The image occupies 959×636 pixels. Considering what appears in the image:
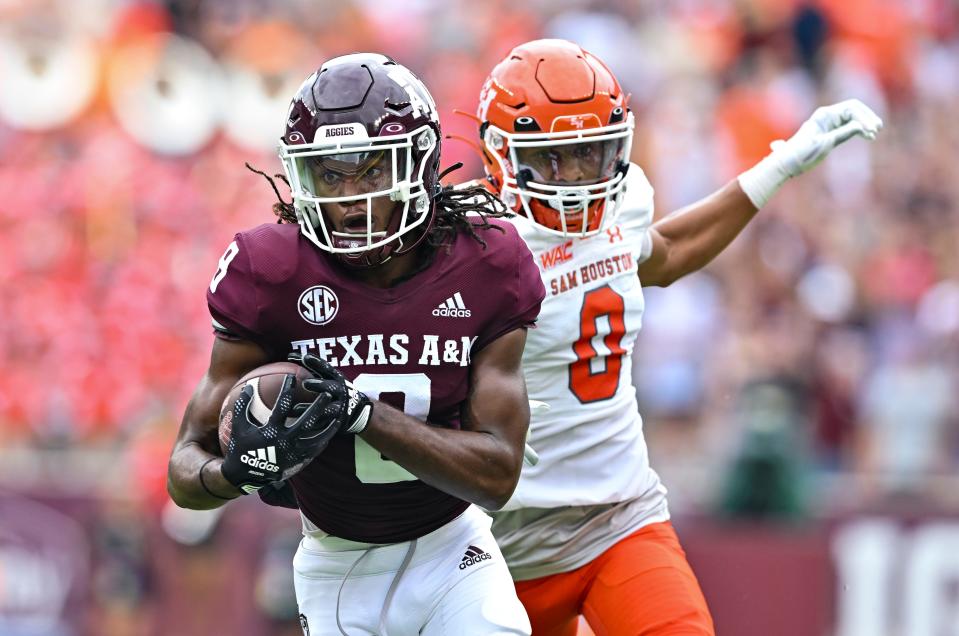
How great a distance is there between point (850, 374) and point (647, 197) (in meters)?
4.45

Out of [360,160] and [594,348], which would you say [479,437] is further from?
[594,348]

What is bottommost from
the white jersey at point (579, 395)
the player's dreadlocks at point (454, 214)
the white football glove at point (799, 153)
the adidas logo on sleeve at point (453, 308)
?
the white jersey at point (579, 395)

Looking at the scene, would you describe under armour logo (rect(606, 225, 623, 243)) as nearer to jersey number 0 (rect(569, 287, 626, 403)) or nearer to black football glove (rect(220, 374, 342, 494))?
jersey number 0 (rect(569, 287, 626, 403))

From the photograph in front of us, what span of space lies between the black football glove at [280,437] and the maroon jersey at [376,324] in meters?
0.31

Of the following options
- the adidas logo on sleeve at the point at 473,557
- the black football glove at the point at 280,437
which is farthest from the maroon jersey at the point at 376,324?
the black football glove at the point at 280,437

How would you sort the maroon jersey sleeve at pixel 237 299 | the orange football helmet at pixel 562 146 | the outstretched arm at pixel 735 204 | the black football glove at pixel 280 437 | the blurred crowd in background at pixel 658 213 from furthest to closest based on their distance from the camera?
the blurred crowd in background at pixel 658 213 → the outstretched arm at pixel 735 204 → the orange football helmet at pixel 562 146 → the maroon jersey sleeve at pixel 237 299 → the black football glove at pixel 280 437

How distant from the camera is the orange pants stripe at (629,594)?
451 centimetres

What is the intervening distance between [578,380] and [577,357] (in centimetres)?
7

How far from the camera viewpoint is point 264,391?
360cm

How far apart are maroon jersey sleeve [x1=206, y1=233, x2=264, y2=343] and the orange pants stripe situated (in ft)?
4.63

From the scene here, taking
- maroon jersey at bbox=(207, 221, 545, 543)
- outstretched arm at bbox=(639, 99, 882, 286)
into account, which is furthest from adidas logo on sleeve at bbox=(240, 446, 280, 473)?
outstretched arm at bbox=(639, 99, 882, 286)

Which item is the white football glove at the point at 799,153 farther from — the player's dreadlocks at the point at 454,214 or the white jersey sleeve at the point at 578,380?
the player's dreadlocks at the point at 454,214

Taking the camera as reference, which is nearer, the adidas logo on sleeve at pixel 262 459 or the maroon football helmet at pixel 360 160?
the adidas logo on sleeve at pixel 262 459

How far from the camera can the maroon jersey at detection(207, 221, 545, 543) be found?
12.5ft
